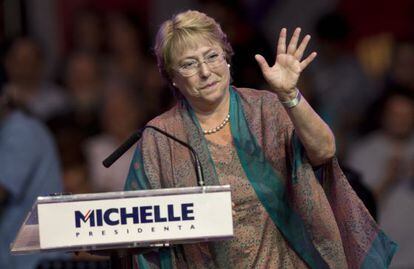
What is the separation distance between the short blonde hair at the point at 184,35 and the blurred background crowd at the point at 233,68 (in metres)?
2.41

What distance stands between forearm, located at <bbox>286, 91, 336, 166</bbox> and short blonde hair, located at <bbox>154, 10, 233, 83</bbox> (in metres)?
0.39

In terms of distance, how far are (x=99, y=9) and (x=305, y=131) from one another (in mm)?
4901

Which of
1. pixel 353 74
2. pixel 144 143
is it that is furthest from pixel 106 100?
pixel 144 143

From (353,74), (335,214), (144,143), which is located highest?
(353,74)

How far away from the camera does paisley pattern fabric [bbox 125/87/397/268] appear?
481 centimetres

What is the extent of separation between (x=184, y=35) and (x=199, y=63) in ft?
0.38

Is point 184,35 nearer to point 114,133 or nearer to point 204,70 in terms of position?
point 204,70

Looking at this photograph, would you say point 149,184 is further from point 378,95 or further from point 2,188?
point 378,95

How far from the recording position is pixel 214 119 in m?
4.93

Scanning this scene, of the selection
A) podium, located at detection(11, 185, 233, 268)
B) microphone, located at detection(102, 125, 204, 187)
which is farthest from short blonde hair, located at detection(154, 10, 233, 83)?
podium, located at detection(11, 185, 233, 268)

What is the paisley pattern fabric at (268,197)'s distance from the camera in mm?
4812

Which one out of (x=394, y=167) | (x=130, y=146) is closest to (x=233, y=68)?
(x=394, y=167)

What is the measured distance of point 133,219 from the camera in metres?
4.43

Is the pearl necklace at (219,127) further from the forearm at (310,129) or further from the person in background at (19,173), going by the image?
the person in background at (19,173)
